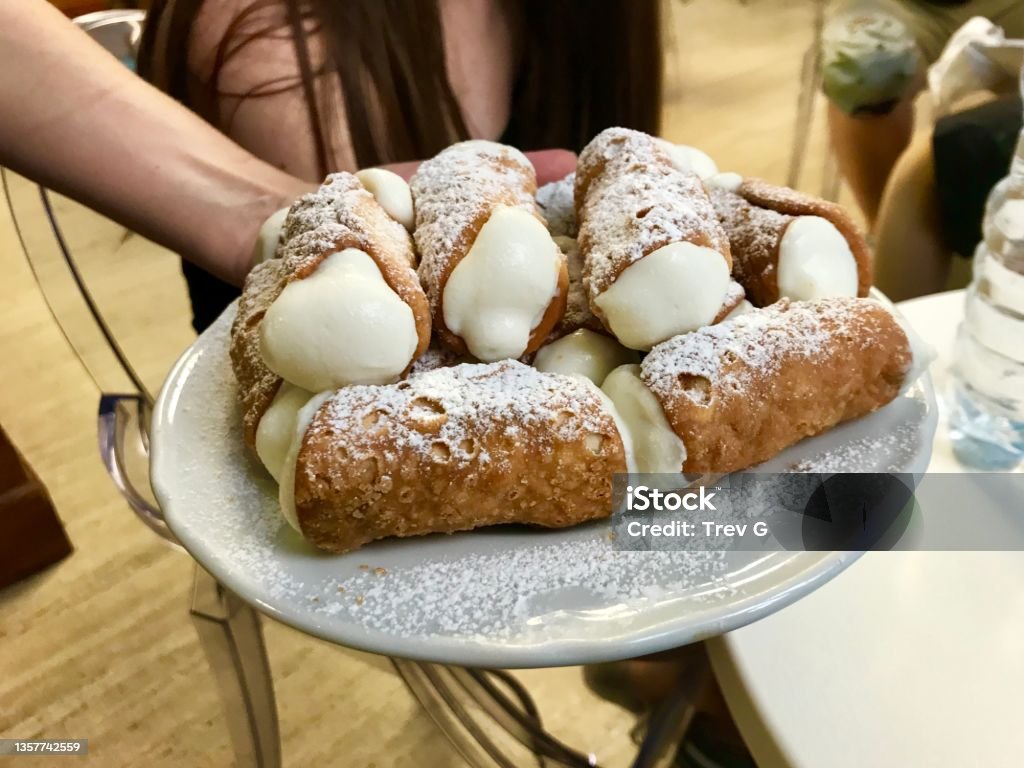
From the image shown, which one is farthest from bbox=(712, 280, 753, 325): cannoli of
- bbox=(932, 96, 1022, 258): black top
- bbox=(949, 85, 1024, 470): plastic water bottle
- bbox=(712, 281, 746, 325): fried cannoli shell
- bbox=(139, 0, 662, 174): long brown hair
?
bbox=(932, 96, 1022, 258): black top

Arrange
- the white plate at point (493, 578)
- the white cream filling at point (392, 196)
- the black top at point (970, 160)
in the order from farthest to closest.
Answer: the black top at point (970, 160) < the white cream filling at point (392, 196) < the white plate at point (493, 578)

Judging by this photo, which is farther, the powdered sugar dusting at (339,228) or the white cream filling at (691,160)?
the white cream filling at (691,160)

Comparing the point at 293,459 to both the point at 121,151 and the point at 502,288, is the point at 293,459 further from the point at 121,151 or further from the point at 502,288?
the point at 121,151

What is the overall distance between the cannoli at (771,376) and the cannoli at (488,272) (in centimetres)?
8

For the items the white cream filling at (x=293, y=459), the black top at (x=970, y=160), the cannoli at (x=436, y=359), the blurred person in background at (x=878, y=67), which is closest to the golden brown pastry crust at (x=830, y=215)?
the cannoli at (x=436, y=359)

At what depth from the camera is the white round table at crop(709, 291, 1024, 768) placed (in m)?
0.54

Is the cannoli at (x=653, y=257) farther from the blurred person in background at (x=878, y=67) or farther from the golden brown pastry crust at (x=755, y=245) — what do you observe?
the blurred person in background at (x=878, y=67)

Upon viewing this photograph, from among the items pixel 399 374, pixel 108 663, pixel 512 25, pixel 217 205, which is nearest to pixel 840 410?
pixel 399 374

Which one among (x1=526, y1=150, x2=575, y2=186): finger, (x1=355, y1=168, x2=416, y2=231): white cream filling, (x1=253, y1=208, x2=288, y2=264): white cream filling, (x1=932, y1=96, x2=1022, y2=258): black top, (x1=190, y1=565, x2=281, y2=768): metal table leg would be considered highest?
(x1=355, y1=168, x2=416, y2=231): white cream filling

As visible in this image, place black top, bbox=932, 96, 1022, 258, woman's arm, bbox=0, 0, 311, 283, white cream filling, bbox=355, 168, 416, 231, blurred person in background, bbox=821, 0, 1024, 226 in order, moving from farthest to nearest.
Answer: blurred person in background, bbox=821, 0, 1024, 226, black top, bbox=932, 96, 1022, 258, woman's arm, bbox=0, 0, 311, 283, white cream filling, bbox=355, 168, 416, 231

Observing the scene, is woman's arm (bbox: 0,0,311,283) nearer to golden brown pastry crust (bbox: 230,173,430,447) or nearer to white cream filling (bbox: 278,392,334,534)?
golden brown pastry crust (bbox: 230,173,430,447)

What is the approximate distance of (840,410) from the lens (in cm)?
55

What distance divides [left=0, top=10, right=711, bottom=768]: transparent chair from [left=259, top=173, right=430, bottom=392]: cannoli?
1.36 ft

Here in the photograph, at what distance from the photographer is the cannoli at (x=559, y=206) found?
0.70 m
